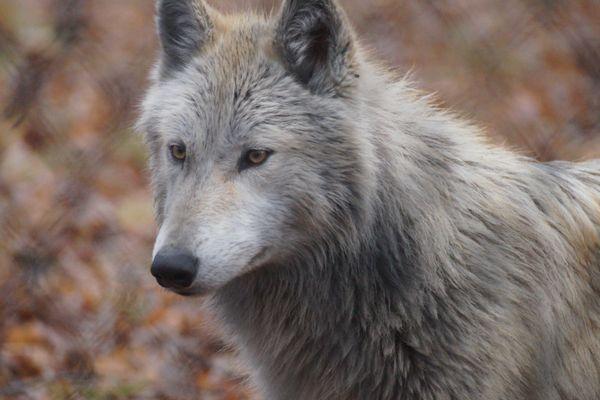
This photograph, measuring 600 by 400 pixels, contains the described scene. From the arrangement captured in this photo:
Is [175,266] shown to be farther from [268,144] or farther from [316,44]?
[316,44]

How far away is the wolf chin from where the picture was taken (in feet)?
10.6

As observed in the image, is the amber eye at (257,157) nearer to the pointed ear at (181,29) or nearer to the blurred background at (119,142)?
the pointed ear at (181,29)

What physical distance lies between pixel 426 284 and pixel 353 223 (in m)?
0.33

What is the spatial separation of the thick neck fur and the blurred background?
3.15 feet

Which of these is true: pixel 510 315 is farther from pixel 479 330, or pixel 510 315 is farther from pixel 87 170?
pixel 87 170

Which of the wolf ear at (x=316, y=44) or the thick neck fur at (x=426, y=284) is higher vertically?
the wolf ear at (x=316, y=44)

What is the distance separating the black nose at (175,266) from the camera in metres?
2.98

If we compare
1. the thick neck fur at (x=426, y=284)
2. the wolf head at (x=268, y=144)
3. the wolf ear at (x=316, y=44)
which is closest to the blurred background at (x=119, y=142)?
the thick neck fur at (x=426, y=284)

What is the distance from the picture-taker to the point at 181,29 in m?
3.62

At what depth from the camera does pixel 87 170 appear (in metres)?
6.19

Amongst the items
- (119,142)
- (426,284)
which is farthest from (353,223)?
(119,142)

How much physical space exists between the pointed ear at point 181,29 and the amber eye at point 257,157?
1.81ft

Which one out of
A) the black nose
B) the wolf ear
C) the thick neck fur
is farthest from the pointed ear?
the black nose

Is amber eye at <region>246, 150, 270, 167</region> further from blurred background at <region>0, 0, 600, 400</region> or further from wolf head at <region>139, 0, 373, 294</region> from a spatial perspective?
blurred background at <region>0, 0, 600, 400</region>
